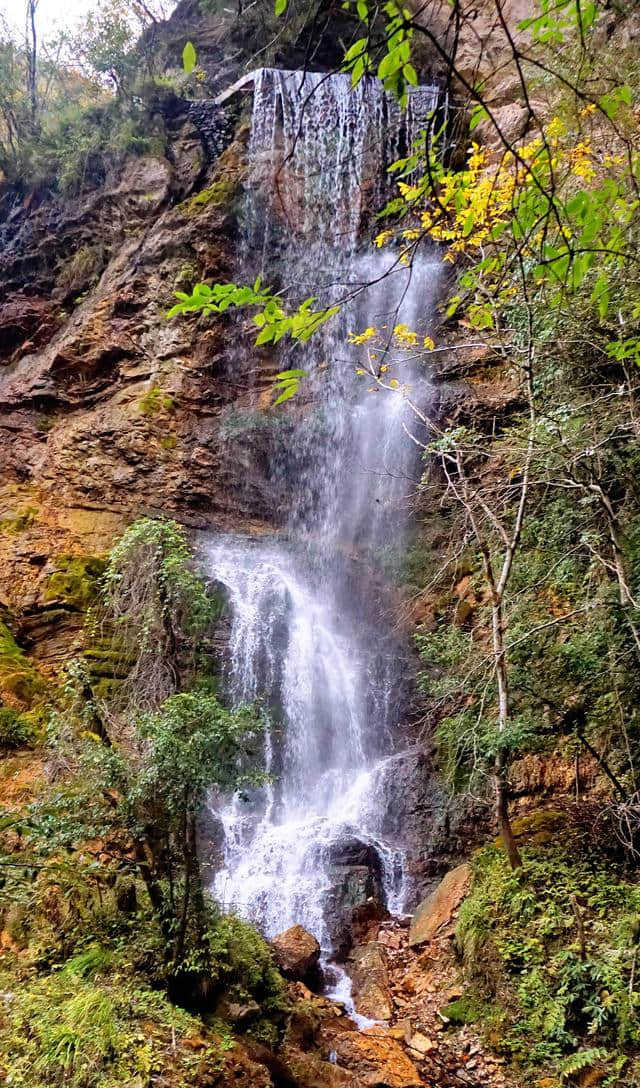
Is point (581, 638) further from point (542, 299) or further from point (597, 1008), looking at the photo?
point (542, 299)

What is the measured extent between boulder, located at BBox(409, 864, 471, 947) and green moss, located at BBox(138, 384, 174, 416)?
981 cm

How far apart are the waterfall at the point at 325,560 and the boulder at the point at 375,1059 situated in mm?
1655

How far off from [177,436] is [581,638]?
30.9 ft

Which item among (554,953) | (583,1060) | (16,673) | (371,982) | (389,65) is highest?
(389,65)

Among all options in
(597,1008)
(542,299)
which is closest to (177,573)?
(597,1008)

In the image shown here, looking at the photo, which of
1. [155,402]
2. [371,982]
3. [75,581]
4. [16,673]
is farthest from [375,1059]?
[155,402]

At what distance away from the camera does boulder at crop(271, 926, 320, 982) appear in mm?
5863

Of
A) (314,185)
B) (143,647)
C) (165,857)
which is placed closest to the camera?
(165,857)

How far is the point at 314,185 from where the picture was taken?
1477cm

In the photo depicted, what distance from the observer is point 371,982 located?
19.7 ft

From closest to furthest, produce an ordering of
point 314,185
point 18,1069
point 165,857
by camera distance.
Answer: point 18,1069
point 165,857
point 314,185

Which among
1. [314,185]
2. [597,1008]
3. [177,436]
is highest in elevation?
[314,185]

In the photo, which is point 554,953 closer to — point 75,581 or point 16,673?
point 16,673

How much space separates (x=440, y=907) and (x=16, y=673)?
19.0 ft
